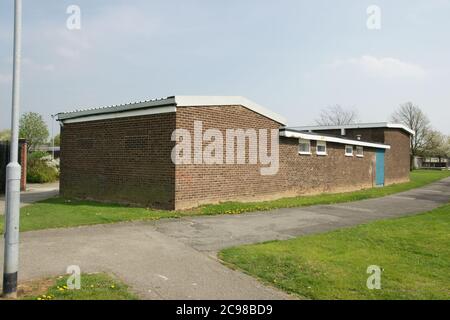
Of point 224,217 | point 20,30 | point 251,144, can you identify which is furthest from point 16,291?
point 251,144

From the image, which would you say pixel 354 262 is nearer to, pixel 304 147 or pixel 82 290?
pixel 82 290

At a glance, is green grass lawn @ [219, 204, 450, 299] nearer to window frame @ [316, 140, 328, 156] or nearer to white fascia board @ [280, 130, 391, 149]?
white fascia board @ [280, 130, 391, 149]

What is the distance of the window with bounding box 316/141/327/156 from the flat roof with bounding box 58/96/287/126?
143 inches

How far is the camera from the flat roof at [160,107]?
496 inches

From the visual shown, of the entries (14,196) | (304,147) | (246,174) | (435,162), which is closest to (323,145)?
(304,147)

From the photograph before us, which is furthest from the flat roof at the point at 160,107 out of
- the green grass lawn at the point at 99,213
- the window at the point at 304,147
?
the green grass lawn at the point at 99,213

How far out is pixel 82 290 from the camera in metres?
4.96

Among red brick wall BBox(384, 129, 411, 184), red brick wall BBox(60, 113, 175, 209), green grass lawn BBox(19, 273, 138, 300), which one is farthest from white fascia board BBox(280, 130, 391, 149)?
green grass lawn BBox(19, 273, 138, 300)

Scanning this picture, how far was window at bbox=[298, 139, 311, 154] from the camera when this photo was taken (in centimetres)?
1789

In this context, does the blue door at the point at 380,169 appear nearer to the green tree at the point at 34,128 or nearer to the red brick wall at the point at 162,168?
the red brick wall at the point at 162,168

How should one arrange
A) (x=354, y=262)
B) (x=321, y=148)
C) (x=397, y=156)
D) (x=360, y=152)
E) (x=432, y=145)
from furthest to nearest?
(x=432, y=145)
(x=397, y=156)
(x=360, y=152)
(x=321, y=148)
(x=354, y=262)

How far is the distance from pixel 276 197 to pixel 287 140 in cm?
245

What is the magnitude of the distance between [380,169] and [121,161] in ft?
65.6

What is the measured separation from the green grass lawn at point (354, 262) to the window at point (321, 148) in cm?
986
